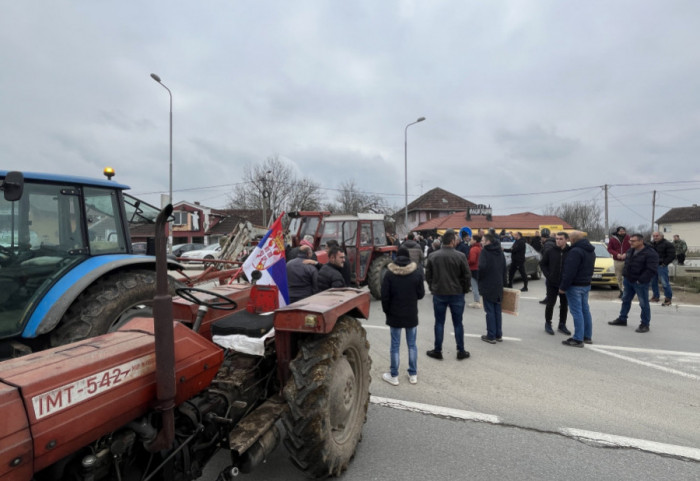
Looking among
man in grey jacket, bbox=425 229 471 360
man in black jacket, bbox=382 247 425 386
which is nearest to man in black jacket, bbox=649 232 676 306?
man in grey jacket, bbox=425 229 471 360

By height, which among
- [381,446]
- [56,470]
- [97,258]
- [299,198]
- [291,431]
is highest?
[299,198]

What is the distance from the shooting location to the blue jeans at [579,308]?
5816 mm

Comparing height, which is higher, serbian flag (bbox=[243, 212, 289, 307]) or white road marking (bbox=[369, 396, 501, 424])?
serbian flag (bbox=[243, 212, 289, 307])

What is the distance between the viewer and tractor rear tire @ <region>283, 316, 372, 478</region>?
240 cm

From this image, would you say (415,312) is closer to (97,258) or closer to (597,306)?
(97,258)

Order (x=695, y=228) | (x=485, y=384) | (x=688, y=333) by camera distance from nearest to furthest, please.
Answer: (x=485, y=384), (x=688, y=333), (x=695, y=228)

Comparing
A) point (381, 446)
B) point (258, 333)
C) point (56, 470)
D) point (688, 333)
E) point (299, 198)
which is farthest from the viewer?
point (299, 198)

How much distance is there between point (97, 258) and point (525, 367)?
4946 mm

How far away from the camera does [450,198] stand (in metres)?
49.9

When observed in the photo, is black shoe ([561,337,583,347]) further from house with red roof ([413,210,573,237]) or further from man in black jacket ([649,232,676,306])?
house with red roof ([413,210,573,237])

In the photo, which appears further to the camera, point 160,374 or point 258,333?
point 258,333

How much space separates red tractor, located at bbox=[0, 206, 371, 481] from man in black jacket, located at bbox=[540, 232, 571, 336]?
15.2 feet

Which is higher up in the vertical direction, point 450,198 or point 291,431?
point 450,198

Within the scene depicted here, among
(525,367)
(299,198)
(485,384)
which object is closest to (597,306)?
(525,367)
